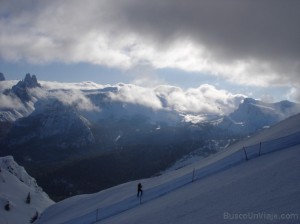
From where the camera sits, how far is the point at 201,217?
81.0 ft

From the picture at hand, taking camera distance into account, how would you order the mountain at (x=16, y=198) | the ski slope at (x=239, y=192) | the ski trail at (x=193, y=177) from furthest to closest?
1. the mountain at (x=16, y=198)
2. the ski trail at (x=193, y=177)
3. the ski slope at (x=239, y=192)

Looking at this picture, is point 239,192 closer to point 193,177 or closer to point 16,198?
point 193,177

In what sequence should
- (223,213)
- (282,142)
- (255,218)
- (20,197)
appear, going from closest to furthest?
1. (255,218)
2. (223,213)
3. (282,142)
4. (20,197)

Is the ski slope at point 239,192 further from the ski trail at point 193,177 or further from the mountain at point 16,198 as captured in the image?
the mountain at point 16,198

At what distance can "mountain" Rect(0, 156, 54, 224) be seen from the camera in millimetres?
88875

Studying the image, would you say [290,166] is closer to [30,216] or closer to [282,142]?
[282,142]

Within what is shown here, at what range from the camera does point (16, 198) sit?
10600 centimetres

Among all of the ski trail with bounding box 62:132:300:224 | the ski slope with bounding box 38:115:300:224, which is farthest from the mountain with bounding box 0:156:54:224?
the ski slope with bounding box 38:115:300:224

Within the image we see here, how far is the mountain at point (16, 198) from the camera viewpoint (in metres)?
88.9

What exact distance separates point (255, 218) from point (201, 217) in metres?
5.25

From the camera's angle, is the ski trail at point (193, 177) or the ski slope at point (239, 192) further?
the ski trail at point (193, 177)

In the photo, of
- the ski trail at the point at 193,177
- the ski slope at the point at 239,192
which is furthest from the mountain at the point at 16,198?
the ski slope at the point at 239,192

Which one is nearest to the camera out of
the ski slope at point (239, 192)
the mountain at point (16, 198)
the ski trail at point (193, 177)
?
the ski slope at point (239, 192)

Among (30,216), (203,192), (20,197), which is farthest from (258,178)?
(20,197)
